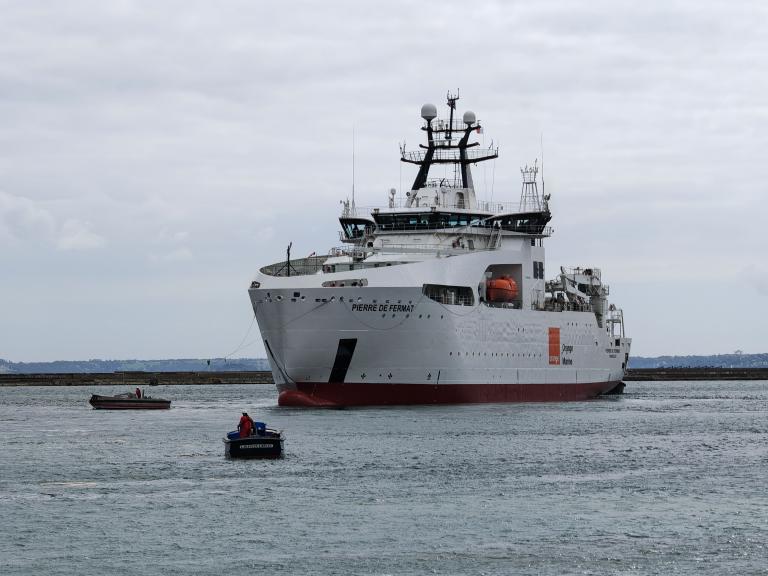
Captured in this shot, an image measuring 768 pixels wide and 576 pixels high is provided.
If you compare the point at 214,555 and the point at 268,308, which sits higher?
the point at 268,308

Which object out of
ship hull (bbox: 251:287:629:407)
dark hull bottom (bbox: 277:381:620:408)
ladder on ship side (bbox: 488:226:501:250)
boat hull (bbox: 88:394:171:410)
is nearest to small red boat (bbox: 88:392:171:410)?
boat hull (bbox: 88:394:171:410)

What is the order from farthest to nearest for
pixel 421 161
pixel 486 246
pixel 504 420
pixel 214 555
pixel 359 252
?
pixel 421 161 < pixel 486 246 < pixel 359 252 < pixel 504 420 < pixel 214 555

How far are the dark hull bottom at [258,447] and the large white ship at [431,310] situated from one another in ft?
61.2

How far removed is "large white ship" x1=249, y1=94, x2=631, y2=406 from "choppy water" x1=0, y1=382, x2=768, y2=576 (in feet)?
13.2

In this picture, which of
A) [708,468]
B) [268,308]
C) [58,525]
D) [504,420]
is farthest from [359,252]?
[58,525]

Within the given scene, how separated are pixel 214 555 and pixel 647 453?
2741cm

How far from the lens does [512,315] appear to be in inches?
3189

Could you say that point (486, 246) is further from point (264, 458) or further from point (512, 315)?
point (264, 458)

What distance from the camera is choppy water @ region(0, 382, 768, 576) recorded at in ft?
99.9

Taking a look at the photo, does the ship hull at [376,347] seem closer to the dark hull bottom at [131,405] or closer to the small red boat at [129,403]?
the dark hull bottom at [131,405]

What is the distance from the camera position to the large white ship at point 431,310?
2697 inches

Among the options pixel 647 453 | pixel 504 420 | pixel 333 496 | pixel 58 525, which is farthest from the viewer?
pixel 504 420

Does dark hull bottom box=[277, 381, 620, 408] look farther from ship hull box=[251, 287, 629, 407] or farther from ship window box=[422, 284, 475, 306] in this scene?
ship window box=[422, 284, 475, 306]

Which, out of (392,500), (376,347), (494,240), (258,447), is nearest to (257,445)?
(258,447)
